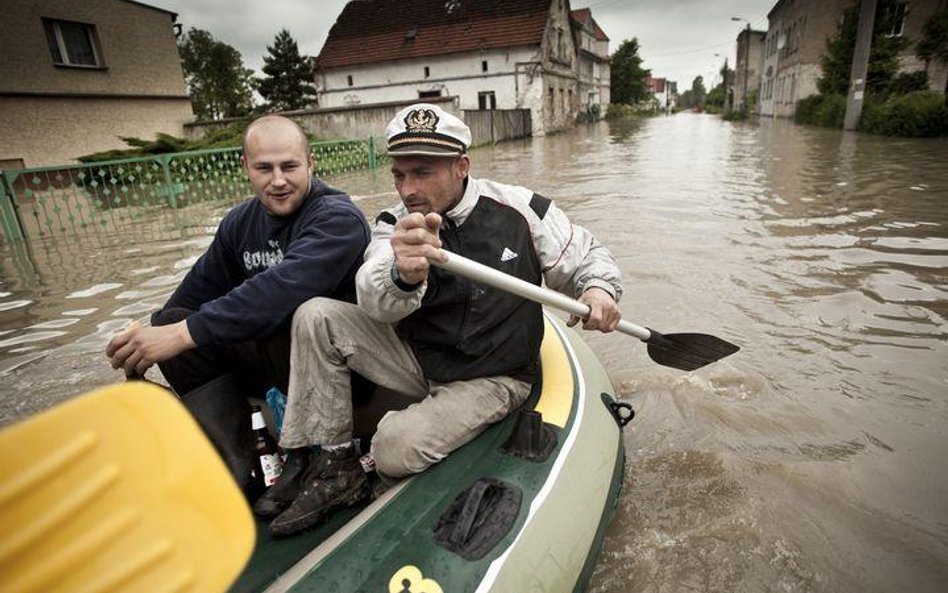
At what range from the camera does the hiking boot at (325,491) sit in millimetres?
1685

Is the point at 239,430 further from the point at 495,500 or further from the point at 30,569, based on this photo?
the point at 30,569

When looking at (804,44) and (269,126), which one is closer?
(269,126)

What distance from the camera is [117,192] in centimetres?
1008

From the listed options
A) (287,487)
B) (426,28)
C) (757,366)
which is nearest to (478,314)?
(287,487)

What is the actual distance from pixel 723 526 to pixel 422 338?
4.89 feet

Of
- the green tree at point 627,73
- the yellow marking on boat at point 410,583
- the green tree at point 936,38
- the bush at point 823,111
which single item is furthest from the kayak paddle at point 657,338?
the green tree at point 627,73

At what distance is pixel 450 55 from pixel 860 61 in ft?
52.1

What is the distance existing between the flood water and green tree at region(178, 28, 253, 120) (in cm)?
3392

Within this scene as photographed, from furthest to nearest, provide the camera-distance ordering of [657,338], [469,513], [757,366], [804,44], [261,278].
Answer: [804,44] → [757,366] → [657,338] → [261,278] → [469,513]

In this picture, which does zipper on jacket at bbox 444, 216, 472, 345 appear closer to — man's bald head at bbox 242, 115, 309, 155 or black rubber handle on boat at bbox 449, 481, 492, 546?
black rubber handle on boat at bbox 449, 481, 492, 546

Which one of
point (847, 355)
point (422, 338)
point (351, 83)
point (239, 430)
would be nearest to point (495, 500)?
point (422, 338)

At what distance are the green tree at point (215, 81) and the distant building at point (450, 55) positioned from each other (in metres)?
12.8

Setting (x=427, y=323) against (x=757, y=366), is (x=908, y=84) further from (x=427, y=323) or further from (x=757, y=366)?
(x=427, y=323)

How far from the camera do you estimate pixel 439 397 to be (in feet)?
6.28
